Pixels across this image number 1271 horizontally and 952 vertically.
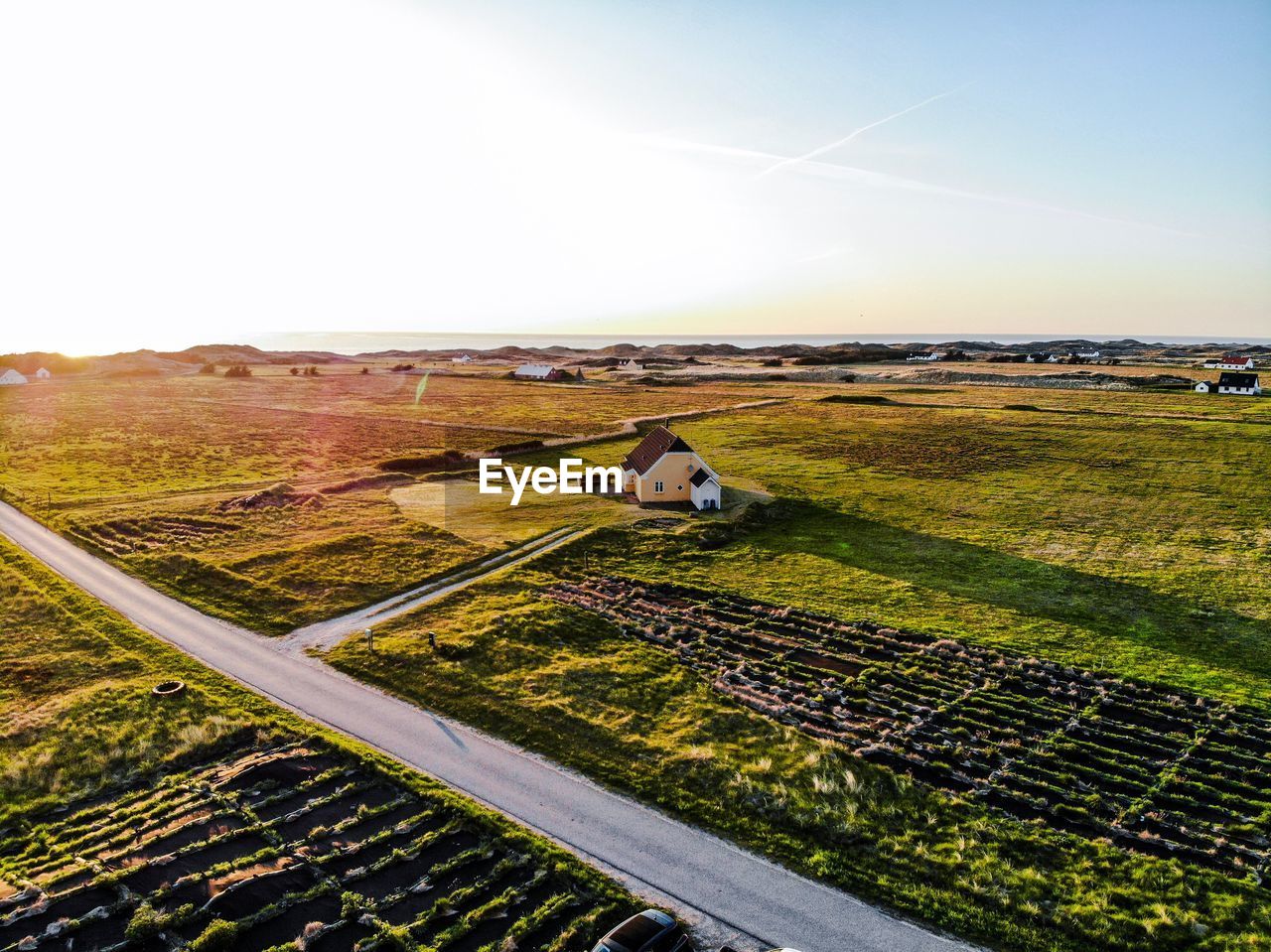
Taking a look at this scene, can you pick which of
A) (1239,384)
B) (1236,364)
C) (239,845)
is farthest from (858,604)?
(1236,364)

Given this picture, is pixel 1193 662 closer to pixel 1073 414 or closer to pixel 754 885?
pixel 754 885

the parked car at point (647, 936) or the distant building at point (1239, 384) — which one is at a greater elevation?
the distant building at point (1239, 384)

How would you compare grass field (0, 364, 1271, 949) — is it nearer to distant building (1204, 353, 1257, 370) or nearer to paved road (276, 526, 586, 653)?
paved road (276, 526, 586, 653)

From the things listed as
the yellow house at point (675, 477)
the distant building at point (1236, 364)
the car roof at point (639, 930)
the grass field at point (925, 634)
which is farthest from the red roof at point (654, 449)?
the distant building at point (1236, 364)

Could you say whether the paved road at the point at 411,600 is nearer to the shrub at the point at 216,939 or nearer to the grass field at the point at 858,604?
the grass field at the point at 858,604

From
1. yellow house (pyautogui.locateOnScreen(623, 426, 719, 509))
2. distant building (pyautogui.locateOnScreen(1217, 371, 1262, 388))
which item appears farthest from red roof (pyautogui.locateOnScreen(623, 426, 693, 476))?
distant building (pyautogui.locateOnScreen(1217, 371, 1262, 388))
